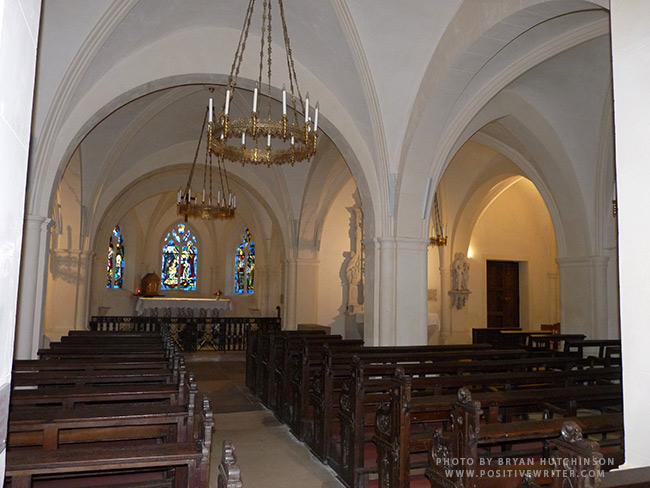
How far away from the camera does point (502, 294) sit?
760 inches

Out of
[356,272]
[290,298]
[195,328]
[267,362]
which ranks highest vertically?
[356,272]

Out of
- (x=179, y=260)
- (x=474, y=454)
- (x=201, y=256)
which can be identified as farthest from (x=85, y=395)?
(x=201, y=256)

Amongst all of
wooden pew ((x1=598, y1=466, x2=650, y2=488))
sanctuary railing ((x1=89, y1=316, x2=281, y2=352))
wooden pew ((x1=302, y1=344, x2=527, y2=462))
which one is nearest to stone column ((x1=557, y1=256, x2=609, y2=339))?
wooden pew ((x1=302, y1=344, x2=527, y2=462))

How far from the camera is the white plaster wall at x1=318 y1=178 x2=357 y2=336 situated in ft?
52.5

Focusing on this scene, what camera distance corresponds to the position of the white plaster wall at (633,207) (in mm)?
2746

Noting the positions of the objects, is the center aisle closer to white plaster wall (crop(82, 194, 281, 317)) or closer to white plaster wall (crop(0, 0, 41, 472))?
white plaster wall (crop(0, 0, 41, 472))

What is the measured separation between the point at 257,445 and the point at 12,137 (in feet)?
17.0

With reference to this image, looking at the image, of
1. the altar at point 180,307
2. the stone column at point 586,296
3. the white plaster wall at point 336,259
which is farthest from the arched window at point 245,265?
the stone column at point 586,296

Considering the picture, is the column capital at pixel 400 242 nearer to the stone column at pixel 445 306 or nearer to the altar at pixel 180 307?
the stone column at pixel 445 306

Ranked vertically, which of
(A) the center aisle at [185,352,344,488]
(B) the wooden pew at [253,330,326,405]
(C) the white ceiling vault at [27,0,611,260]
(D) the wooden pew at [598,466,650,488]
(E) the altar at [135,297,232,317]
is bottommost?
(A) the center aisle at [185,352,344,488]

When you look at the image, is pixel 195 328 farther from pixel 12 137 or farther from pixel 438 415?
pixel 12 137

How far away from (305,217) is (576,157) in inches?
271

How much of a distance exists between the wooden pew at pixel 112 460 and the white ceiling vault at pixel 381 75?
18.6 feet

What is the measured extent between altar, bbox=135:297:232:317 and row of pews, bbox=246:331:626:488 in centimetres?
1000
